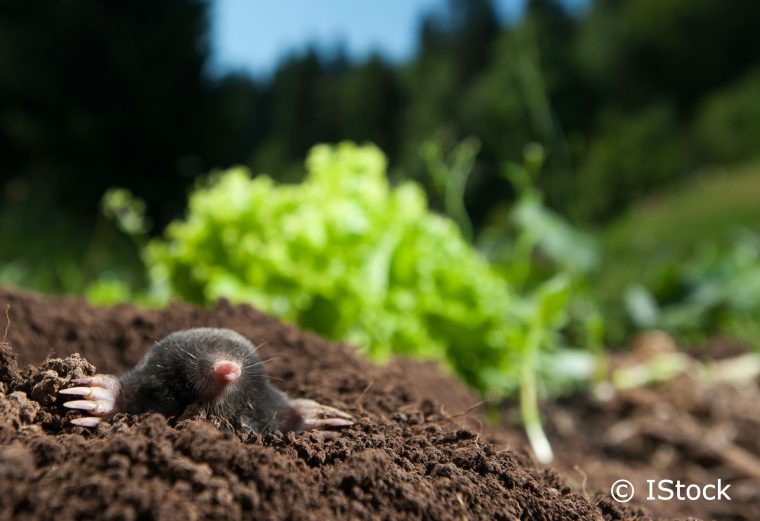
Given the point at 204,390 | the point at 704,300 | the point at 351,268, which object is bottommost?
the point at 204,390

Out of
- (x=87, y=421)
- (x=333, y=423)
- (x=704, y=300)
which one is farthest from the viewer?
(x=704, y=300)

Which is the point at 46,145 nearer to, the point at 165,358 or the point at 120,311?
the point at 120,311

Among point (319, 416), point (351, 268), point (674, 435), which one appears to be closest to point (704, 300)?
point (674, 435)

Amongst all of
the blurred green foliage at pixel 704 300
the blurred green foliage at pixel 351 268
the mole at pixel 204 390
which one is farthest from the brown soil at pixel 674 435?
the mole at pixel 204 390

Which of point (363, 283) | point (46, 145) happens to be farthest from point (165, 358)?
point (46, 145)

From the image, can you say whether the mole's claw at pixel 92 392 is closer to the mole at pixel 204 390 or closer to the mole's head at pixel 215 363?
the mole at pixel 204 390

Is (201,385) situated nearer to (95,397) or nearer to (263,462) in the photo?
(95,397)

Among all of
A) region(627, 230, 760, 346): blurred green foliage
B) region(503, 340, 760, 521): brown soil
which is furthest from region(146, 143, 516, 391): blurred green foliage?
region(627, 230, 760, 346): blurred green foliage

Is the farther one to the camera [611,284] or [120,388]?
[611,284]
